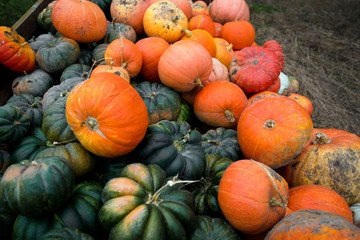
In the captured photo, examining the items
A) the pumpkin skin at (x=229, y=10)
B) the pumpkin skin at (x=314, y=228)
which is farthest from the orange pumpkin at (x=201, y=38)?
the pumpkin skin at (x=314, y=228)

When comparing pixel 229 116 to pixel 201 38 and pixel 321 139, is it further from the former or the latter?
pixel 201 38

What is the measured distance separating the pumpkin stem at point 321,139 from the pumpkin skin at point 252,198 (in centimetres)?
79

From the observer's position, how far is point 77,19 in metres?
2.90

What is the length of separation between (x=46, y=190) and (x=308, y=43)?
7.25m

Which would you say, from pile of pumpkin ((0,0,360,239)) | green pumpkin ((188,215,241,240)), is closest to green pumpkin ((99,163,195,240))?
pile of pumpkin ((0,0,360,239))

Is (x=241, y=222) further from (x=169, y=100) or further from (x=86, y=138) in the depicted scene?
(x=169, y=100)

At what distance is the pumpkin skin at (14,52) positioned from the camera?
2701mm

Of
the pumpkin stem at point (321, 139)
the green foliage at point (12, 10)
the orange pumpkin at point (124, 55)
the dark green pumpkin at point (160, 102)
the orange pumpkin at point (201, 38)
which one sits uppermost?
the green foliage at point (12, 10)

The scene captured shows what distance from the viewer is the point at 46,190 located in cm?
140

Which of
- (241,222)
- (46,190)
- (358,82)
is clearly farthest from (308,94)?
(46,190)

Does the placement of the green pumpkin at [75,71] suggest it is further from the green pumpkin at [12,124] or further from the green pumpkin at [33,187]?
the green pumpkin at [33,187]

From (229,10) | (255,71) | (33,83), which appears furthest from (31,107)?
(229,10)

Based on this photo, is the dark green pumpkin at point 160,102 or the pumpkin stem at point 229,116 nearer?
the dark green pumpkin at point 160,102

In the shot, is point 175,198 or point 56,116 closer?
point 175,198
